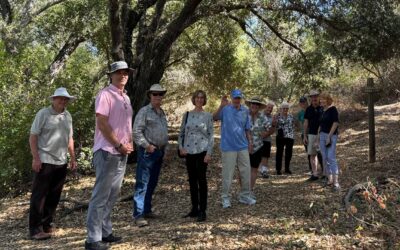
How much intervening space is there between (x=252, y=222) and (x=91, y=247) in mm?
2182

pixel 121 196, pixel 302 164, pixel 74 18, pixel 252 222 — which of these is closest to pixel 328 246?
pixel 252 222

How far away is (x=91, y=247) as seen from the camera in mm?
5148

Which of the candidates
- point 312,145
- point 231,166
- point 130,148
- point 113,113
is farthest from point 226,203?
point 312,145

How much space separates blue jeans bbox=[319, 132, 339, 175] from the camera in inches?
308

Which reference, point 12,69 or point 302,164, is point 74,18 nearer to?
point 12,69

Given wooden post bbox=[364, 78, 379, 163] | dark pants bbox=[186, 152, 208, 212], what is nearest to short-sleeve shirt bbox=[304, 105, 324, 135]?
wooden post bbox=[364, 78, 379, 163]

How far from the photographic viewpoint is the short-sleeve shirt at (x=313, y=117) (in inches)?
356

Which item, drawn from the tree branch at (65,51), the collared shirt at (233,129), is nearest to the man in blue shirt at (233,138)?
the collared shirt at (233,129)

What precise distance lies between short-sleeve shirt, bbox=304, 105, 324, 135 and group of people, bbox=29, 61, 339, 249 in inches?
40.7

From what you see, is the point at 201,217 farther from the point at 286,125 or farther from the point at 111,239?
the point at 286,125

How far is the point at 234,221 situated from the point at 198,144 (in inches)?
45.9

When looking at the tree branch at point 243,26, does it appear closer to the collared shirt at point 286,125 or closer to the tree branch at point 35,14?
the collared shirt at point 286,125

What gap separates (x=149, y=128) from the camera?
6.24 meters

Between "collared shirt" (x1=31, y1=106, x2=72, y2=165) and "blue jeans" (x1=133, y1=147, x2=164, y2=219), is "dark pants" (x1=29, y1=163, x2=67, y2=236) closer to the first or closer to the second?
"collared shirt" (x1=31, y1=106, x2=72, y2=165)
